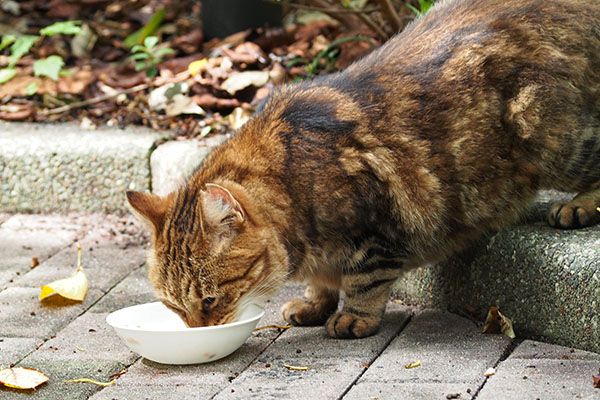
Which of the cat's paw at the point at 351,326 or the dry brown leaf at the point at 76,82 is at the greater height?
the dry brown leaf at the point at 76,82

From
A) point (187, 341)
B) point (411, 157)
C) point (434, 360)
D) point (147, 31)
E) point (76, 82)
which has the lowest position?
point (434, 360)

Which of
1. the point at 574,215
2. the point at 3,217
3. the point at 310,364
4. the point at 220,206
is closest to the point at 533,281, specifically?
the point at 574,215

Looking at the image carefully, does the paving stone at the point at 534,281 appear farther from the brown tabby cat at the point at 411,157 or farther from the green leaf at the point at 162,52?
the green leaf at the point at 162,52

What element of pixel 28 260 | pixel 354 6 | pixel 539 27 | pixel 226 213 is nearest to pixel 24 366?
pixel 226 213

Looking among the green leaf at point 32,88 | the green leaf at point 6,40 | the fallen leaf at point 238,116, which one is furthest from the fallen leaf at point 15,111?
the fallen leaf at point 238,116

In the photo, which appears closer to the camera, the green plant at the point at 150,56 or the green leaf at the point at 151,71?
the green plant at the point at 150,56

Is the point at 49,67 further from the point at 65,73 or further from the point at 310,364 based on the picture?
the point at 310,364

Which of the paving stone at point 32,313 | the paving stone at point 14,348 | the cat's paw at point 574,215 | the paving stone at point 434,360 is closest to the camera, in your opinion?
the paving stone at point 434,360
